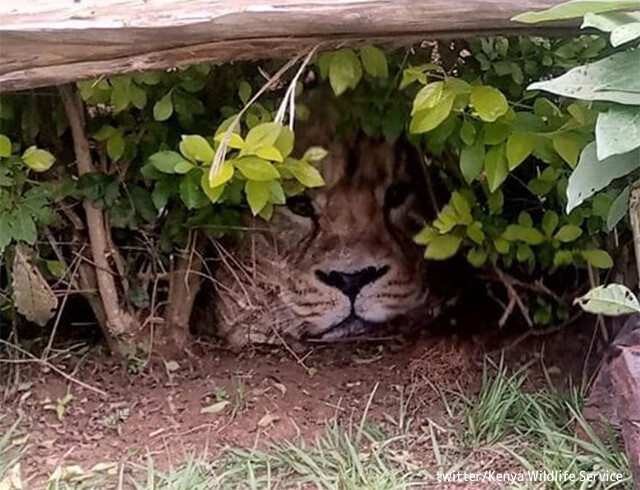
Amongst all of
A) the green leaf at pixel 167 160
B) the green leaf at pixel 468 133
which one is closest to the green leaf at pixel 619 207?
the green leaf at pixel 468 133

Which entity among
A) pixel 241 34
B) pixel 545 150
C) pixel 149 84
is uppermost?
pixel 241 34

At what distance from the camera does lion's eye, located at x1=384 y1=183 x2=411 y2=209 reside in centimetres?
236

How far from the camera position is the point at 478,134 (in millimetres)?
1750

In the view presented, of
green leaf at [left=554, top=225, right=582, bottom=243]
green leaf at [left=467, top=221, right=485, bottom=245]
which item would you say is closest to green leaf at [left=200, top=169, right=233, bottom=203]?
green leaf at [left=467, top=221, right=485, bottom=245]

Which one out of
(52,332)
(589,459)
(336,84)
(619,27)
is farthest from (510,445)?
(52,332)

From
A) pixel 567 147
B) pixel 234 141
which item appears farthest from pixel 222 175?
pixel 567 147

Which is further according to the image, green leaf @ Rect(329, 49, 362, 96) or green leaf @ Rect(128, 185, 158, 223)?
green leaf @ Rect(128, 185, 158, 223)

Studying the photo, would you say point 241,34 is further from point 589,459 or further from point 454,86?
point 589,459

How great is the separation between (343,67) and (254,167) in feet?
0.77

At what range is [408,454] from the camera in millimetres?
1831

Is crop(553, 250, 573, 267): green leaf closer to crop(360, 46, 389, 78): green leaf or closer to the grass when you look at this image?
the grass

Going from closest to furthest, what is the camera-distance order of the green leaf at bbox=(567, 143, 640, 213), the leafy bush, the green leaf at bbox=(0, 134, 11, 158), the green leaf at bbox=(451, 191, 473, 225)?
1. the green leaf at bbox=(567, 143, 640, 213)
2. the leafy bush
3. the green leaf at bbox=(0, 134, 11, 158)
4. the green leaf at bbox=(451, 191, 473, 225)

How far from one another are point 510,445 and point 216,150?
71cm

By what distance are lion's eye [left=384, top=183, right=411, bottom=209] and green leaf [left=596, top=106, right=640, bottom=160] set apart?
1005 millimetres
